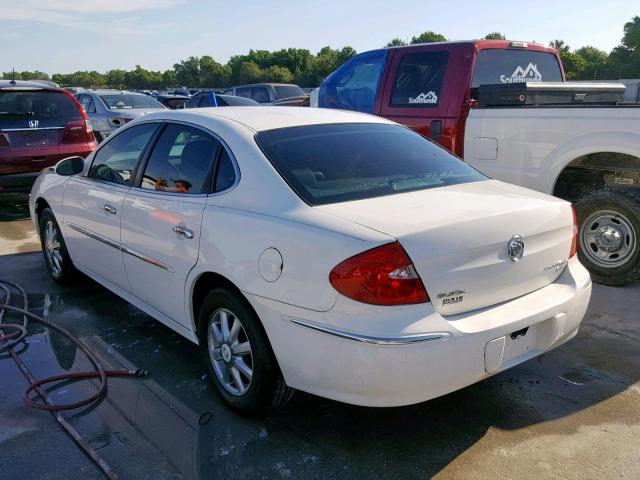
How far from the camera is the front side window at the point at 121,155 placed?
161 inches

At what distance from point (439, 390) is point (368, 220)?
79 cm

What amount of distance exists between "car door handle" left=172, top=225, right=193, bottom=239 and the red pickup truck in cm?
328

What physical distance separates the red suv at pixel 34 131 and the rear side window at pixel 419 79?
4.88 m

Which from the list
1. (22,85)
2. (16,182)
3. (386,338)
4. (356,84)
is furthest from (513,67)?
(22,85)

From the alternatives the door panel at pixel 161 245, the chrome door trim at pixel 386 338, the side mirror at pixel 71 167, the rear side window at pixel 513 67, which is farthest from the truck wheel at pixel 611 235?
the side mirror at pixel 71 167

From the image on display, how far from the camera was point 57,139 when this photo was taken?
8.55 metres

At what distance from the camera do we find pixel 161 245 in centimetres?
352

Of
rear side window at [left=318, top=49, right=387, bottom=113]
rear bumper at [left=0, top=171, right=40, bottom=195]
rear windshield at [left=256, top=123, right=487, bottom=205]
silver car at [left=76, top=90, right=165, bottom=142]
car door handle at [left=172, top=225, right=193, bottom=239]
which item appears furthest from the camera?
silver car at [left=76, top=90, right=165, bottom=142]

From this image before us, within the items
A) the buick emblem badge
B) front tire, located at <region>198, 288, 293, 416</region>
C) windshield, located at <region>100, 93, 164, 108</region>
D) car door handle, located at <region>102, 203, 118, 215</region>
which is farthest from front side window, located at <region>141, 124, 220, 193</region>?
windshield, located at <region>100, 93, 164, 108</region>

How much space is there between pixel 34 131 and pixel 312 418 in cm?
696

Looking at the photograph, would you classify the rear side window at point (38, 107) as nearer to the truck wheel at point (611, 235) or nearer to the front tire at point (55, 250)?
the front tire at point (55, 250)

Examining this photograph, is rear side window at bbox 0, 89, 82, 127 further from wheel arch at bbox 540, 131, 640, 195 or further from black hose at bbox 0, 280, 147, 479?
wheel arch at bbox 540, 131, 640, 195

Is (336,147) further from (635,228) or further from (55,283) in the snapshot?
(55,283)

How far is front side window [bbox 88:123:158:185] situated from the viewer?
4082 millimetres
